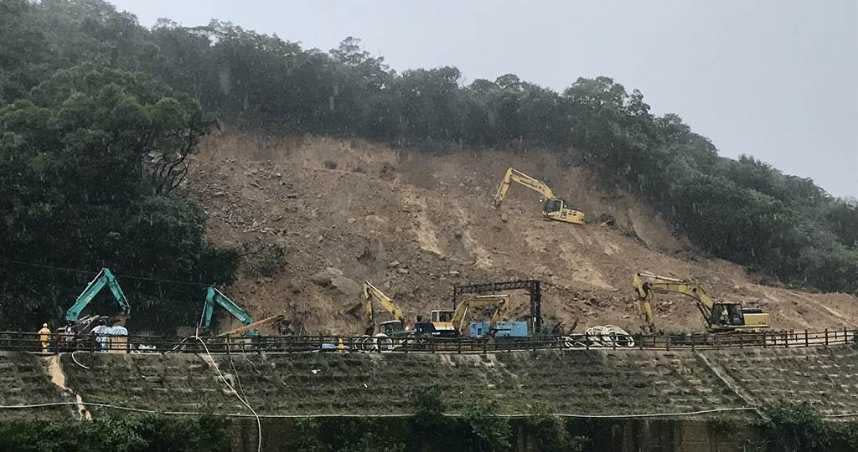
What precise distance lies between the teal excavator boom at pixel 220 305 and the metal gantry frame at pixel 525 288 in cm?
1068


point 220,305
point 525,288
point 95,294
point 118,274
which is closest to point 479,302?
point 525,288

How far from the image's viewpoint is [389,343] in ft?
99.0

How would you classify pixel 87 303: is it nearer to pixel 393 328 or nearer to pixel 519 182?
pixel 393 328

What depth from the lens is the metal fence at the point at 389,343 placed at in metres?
24.4

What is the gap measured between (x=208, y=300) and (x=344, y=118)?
24013mm

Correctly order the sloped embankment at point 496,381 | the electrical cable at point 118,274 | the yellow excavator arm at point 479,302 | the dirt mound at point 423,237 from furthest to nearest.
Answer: the dirt mound at point 423,237 → the yellow excavator arm at point 479,302 → the electrical cable at point 118,274 → the sloped embankment at point 496,381

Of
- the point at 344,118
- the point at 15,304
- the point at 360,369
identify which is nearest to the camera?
the point at 360,369

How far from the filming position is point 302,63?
58219 millimetres

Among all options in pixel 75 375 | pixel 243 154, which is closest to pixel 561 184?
pixel 243 154

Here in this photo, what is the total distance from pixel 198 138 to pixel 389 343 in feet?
87.8

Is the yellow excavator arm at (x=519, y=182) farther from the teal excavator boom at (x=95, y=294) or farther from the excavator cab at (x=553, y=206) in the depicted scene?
the teal excavator boom at (x=95, y=294)

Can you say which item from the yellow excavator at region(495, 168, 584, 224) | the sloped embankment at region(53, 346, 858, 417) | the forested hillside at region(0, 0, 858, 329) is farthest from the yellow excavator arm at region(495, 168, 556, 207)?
the sloped embankment at region(53, 346, 858, 417)

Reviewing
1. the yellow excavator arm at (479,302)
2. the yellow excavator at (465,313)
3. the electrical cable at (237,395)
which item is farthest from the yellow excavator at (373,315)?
the electrical cable at (237,395)

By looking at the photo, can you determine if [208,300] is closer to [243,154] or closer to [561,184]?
[243,154]
